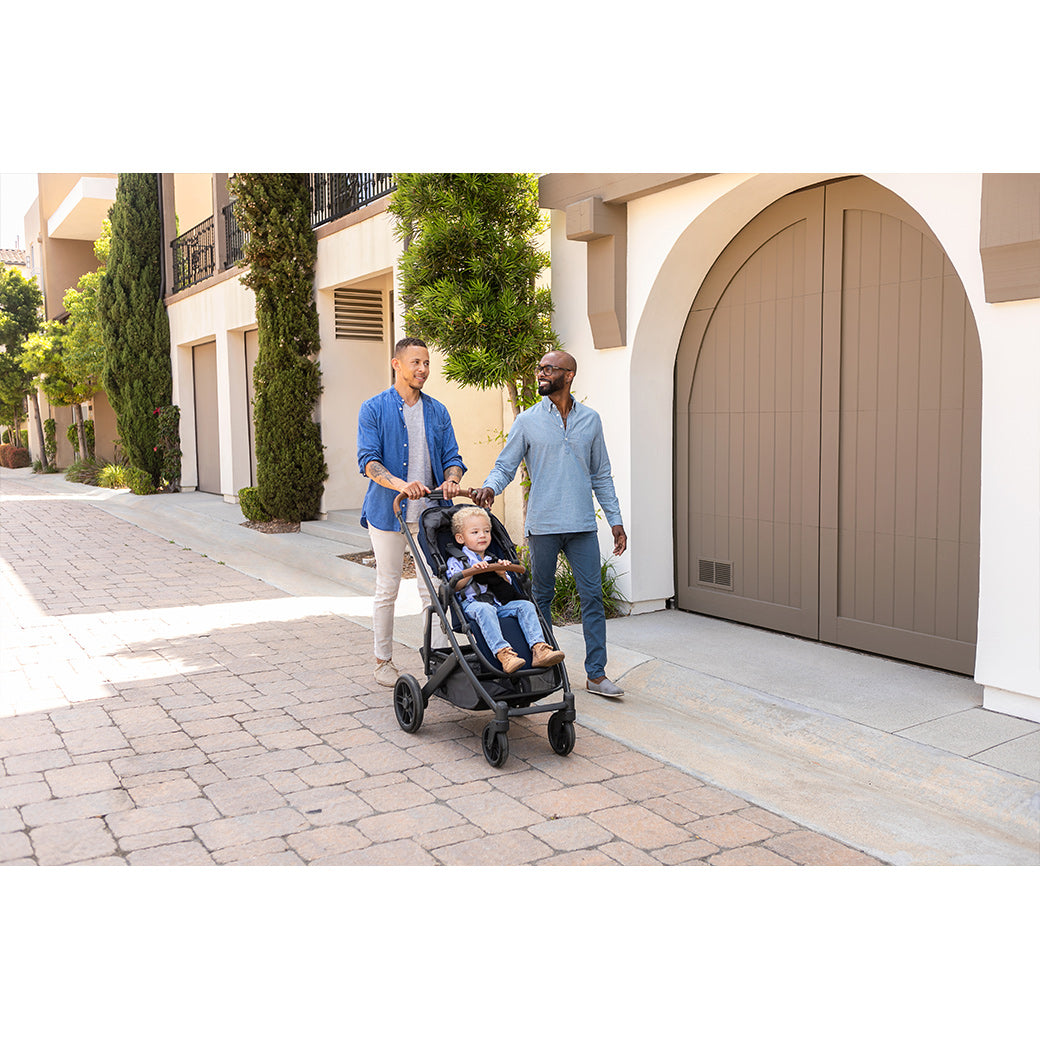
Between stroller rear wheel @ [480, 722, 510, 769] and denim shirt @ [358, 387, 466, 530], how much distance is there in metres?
1.49

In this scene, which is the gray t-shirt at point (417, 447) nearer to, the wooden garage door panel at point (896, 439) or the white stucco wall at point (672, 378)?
the white stucco wall at point (672, 378)

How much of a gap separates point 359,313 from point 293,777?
9.50 meters

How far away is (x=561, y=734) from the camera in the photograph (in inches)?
180

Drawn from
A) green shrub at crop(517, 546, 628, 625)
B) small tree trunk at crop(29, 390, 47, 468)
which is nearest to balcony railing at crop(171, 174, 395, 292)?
green shrub at crop(517, 546, 628, 625)

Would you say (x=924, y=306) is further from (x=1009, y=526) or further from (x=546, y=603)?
(x=546, y=603)

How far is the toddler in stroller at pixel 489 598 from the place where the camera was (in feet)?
14.6

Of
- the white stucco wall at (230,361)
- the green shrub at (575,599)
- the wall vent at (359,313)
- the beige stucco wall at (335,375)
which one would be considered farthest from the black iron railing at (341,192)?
the green shrub at (575,599)

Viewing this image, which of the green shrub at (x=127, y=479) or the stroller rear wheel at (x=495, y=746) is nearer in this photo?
the stroller rear wheel at (x=495, y=746)

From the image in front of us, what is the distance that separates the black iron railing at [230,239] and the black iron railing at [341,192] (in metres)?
3.28

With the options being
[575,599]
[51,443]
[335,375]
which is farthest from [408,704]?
[51,443]
